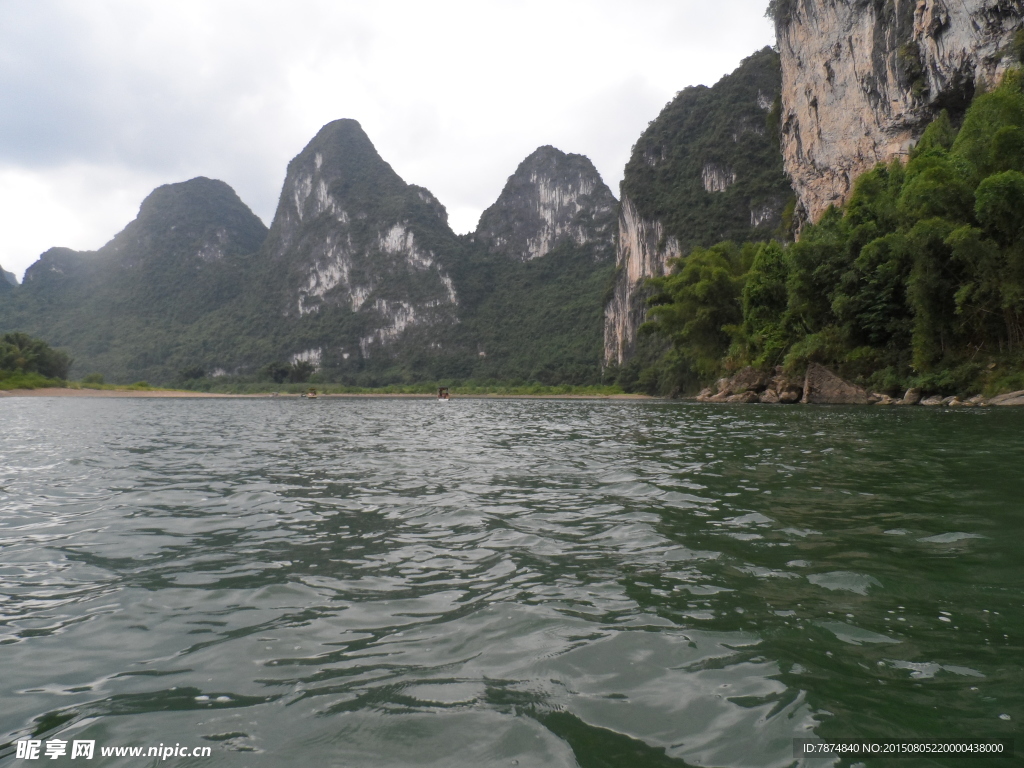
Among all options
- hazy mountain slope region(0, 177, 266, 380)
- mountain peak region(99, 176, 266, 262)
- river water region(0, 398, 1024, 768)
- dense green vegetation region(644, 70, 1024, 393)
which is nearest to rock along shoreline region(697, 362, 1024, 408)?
dense green vegetation region(644, 70, 1024, 393)

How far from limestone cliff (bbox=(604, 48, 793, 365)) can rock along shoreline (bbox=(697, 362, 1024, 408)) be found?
36.3 metres

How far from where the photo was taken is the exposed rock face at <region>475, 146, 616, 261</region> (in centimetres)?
14500

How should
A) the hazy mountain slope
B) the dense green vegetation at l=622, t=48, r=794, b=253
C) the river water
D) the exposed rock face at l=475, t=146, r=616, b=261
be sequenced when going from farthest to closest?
the exposed rock face at l=475, t=146, r=616, b=261, the hazy mountain slope, the dense green vegetation at l=622, t=48, r=794, b=253, the river water

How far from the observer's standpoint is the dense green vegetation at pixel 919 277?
66.7ft

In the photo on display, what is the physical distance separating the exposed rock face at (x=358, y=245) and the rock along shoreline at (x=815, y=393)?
109 metres

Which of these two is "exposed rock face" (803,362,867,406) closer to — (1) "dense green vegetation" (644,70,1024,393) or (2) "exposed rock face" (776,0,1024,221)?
(1) "dense green vegetation" (644,70,1024,393)

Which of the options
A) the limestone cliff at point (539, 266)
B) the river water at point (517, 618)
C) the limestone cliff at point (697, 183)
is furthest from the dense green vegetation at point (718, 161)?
the river water at point (517, 618)

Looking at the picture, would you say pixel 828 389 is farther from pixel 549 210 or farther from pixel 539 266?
pixel 549 210

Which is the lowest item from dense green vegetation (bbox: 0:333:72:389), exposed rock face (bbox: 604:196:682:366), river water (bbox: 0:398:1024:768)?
river water (bbox: 0:398:1024:768)

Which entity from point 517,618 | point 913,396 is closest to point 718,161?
point 913,396

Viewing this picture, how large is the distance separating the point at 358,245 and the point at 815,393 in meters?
142

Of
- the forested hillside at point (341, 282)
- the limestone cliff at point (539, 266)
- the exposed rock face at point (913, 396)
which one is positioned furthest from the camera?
the forested hillside at point (341, 282)

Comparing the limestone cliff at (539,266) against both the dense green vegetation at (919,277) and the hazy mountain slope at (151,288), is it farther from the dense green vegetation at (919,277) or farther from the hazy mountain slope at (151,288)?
the dense green vegetation at (919,277)

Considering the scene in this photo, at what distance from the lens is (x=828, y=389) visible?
94.4ft
